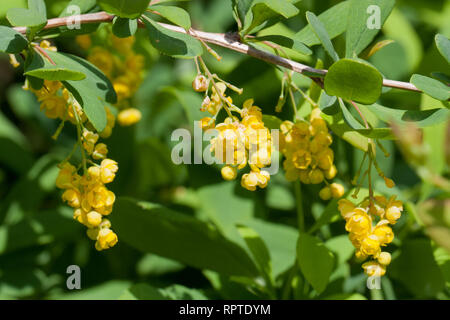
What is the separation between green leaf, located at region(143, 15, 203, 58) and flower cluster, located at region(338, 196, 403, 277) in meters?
0.32

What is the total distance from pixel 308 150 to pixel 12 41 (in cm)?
48

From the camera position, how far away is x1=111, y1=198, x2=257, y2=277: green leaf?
1.15 metres

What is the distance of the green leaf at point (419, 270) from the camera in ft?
3.82

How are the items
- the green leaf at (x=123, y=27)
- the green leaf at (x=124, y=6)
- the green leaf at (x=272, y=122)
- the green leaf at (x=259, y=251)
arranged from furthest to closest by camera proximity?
the green leaf at (x=259, y=251) → the green leaf at (x=272, y=122) → the green leaf at (x=123, y=27) → the green leaf at (x=124, y=6)

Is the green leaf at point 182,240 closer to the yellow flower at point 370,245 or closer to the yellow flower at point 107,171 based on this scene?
the yellow flower at point 107,171

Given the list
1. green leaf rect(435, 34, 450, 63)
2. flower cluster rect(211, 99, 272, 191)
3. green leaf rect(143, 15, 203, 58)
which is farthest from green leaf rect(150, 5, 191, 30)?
green leaf rect(435, 34, 450, 63)

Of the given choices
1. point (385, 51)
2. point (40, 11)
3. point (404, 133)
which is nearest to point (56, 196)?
point (40, 11)

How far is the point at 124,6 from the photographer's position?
75 cm

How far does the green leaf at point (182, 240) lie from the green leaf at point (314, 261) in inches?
7.7

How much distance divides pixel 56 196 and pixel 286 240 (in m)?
0.67

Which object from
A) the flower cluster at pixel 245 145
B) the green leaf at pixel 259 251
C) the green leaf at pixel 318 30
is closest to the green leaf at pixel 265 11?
the green leaf at pixel 318 30

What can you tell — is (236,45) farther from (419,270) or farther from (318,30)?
(419,270)
